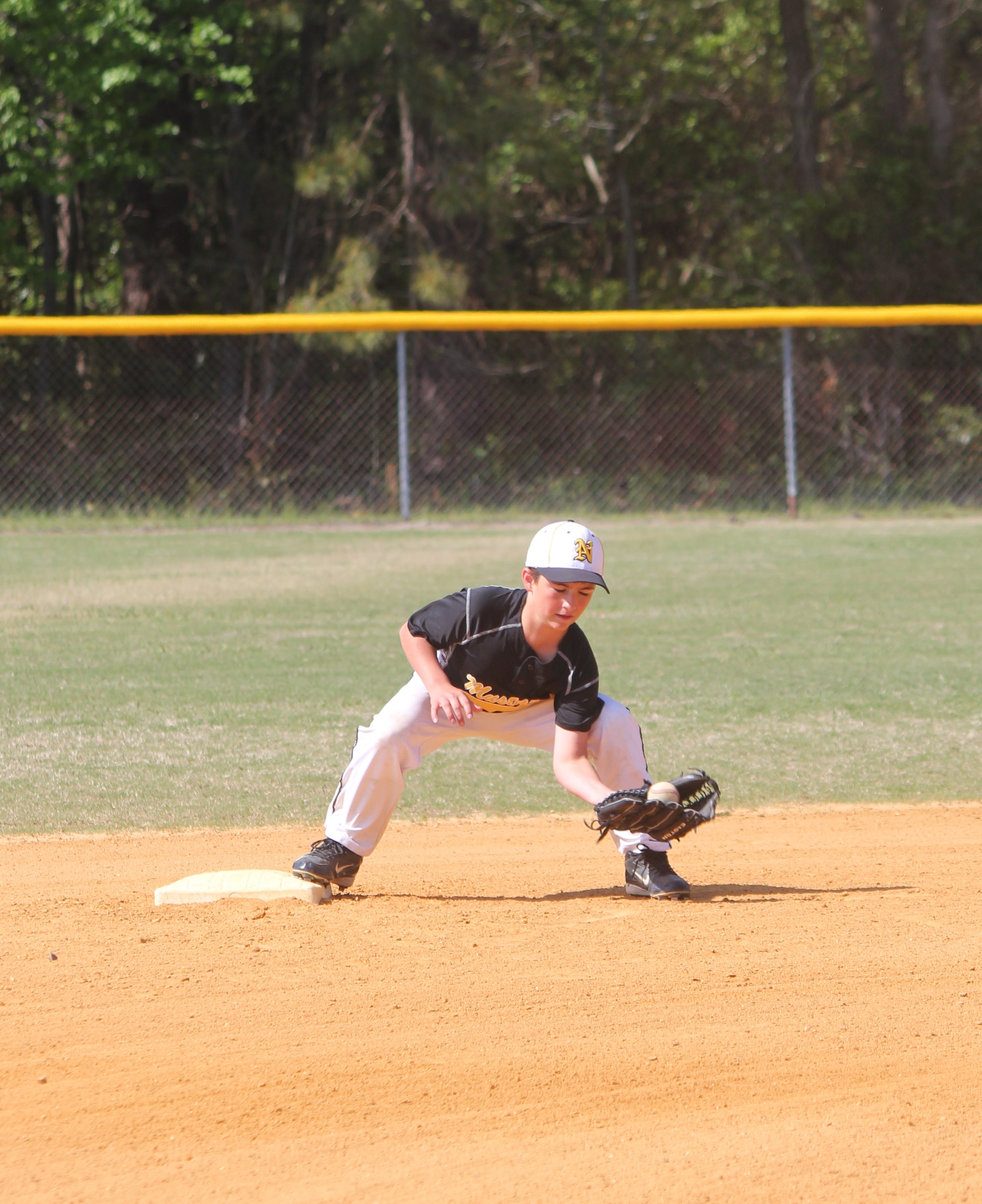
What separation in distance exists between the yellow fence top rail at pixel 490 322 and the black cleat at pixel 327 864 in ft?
34.0

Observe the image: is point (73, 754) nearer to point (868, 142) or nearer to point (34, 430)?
point (34, 430)

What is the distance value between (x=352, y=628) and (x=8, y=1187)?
6942 millimetres

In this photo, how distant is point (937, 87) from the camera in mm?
21031

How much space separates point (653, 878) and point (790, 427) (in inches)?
442

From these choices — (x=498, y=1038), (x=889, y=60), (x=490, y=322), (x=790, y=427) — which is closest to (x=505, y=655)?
(x=498, y=1038)

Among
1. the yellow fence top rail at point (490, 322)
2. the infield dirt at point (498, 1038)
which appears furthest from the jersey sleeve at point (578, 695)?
the yellow fence top rail at point (490, 322)

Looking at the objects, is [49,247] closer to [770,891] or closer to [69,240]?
[69,240]

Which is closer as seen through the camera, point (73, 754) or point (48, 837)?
point (48, 837)

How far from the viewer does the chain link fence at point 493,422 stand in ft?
52.4

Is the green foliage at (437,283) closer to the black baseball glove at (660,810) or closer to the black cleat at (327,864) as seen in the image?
the black cleat at (327,864)

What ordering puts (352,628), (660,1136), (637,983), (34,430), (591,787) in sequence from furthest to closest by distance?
(34,430), (352,628), (591,787), (637,983), (660,1136)

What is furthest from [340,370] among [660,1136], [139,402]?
[660,1136]

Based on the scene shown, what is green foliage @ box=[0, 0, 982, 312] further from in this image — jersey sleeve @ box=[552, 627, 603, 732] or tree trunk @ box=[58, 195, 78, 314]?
jersey sleeve @ box=[552, 627, 603, 732]

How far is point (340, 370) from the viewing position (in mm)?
16203
